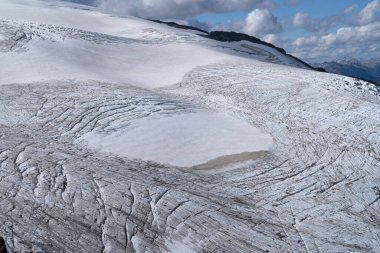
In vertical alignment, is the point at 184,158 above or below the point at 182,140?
below

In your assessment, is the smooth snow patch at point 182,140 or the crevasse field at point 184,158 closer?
the crevasse field at point 184,158

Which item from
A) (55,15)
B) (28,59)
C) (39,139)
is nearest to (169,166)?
(39,139)

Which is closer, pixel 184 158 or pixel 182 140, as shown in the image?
pixel 184 158

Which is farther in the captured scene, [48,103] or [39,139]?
[48,103]

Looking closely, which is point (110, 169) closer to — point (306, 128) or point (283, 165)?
point (283, 165)

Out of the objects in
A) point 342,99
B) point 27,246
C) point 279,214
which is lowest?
point 27,246
